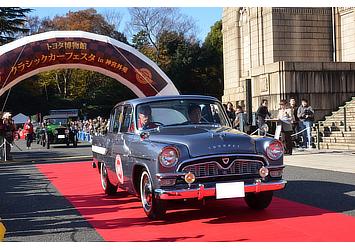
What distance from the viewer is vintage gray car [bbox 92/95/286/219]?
21.1ft

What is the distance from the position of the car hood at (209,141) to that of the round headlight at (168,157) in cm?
18

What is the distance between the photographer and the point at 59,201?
29.4 feet

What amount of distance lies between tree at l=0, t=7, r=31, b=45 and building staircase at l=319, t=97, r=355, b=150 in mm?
42367

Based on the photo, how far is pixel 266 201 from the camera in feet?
23.9

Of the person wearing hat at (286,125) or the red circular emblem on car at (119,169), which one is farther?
the person wearing hat at (286,125)

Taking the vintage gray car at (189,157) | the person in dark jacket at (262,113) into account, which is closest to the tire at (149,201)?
the vintage gray car at (189,157)

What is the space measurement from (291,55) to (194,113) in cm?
2065

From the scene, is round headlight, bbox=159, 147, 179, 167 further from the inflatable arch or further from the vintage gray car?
the inflatable arch

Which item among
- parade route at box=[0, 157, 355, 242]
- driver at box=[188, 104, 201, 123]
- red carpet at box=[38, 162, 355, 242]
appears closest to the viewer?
red carpet at box=[38, 162, 355, 242]

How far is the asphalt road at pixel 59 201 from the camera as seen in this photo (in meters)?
6.43

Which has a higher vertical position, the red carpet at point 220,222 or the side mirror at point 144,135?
the side mirror at point 144,135

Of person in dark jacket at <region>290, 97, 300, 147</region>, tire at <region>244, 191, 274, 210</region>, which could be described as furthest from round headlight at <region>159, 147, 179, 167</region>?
person in dark jacket at <region>290, 97, 300, 147</region>

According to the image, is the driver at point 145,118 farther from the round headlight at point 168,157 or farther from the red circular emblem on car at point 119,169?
the round headlight at point 168,157

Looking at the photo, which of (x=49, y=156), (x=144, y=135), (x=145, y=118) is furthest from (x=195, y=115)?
(x=49, y=156)
